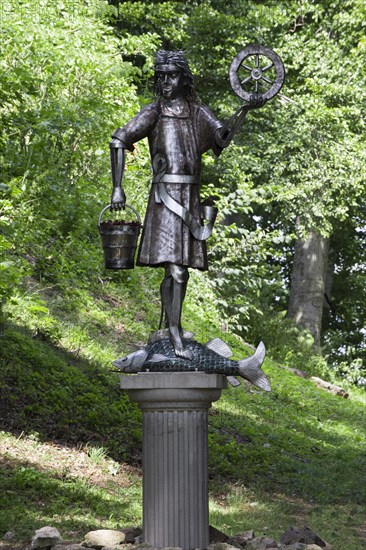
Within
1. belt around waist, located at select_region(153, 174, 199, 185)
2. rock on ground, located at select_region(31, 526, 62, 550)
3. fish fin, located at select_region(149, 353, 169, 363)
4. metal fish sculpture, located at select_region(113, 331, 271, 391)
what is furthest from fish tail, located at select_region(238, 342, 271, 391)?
rock on ground, located at select_region(31, 526, 62, 550)

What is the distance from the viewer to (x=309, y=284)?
2462 cm

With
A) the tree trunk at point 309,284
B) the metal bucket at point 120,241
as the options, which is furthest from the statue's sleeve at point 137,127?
the tree trunk at point 309,284

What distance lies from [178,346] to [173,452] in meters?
0.76

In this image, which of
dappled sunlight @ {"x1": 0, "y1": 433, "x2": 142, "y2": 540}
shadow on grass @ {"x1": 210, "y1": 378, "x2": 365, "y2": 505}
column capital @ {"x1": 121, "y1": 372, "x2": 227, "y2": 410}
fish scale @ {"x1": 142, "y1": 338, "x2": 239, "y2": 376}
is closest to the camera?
column capital @ {"x1": 121, "y1": 372, "x2": 227, "y2": 410}

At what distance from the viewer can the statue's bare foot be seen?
715cm

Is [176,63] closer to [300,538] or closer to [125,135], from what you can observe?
[125,135]

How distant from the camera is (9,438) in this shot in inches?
387

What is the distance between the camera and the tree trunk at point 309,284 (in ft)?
80.3

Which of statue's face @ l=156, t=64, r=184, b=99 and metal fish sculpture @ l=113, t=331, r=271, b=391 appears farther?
statue's face @ l=156, t=64, r=184, b=99

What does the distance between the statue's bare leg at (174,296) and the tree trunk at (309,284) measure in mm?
17165

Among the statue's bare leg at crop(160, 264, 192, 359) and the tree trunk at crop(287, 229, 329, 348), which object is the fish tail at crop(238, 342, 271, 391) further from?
the tree trunk at crop(287, 229, 329, 348)

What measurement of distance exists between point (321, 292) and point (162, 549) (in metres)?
18.4

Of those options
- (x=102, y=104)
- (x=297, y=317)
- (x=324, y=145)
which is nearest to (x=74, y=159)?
(x=102, y=104)

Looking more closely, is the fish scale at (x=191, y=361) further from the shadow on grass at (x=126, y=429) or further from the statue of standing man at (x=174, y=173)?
the shadow on grass at (x=126, y=429)
